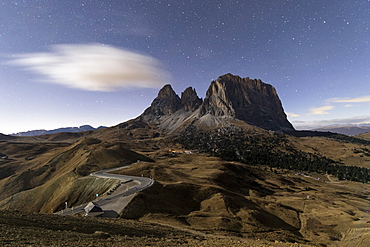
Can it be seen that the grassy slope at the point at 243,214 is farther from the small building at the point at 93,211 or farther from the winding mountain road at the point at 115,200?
the small building at the point at 93,211

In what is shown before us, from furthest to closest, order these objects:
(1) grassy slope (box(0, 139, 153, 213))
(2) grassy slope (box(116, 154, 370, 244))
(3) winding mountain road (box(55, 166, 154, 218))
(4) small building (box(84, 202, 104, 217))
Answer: (1) grassy slope (box(0, 139, 153, 213)) < (3) winding mountain road (box(55, 166, 154, 218)) < (2) grassy slope (box(116, 154, 370, 244)) < (4) small building (box(84, 202, 104, 217))

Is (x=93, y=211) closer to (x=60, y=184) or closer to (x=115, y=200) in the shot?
(x=115, y=200)

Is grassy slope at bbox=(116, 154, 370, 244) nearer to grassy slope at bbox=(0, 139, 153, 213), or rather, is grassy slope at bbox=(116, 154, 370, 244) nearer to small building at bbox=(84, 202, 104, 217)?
small building at bbox=(84, 202, 104, 217)

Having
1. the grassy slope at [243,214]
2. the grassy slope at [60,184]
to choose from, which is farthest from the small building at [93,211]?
the grassy slope at [60,184]

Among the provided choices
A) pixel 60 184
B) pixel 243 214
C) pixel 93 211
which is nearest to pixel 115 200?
pixel 93 211

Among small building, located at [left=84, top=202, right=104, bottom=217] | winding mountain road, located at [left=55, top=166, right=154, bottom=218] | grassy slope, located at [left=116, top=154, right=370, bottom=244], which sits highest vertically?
small building, located at [left=84, top=202, right=104, bottom=217]

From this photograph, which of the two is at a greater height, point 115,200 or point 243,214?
point 115,200

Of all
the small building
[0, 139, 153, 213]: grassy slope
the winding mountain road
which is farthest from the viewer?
[0, 139, 153, 213]: grassy slope

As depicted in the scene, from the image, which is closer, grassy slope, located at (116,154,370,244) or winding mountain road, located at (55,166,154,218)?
grassy slope, located at (116,154,370,244)

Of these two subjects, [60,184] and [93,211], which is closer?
[93,211]

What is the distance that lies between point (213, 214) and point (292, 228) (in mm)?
20005

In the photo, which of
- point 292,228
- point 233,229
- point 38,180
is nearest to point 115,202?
Result: point 233,229

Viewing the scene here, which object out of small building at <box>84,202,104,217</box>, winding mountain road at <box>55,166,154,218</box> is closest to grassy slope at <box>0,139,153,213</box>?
winding mountain road at <box>55,166,154,218</box>

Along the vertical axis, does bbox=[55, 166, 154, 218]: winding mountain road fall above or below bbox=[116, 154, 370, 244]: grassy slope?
above
